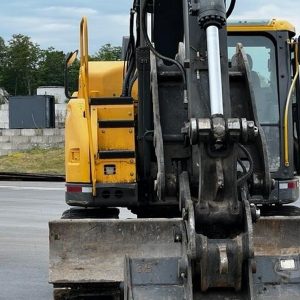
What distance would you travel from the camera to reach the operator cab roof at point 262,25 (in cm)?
869

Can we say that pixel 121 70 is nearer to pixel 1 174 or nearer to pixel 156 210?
pixel 156 210

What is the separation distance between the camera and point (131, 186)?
7.33 m

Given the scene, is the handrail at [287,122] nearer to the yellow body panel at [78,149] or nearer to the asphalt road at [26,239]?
the yellow body panel at [78,149]

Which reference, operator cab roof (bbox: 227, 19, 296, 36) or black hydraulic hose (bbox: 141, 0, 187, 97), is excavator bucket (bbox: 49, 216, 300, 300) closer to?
black hydraulic hose (bbox: 141, 0, 187, 97)

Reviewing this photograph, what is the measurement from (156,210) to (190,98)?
2813 millimetres

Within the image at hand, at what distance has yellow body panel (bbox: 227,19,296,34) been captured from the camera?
8.69m

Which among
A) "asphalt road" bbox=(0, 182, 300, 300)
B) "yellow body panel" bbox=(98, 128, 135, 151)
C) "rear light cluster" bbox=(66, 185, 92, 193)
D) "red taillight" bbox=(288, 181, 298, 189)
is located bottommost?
"asphalt road" bbox=(0, 182, 300, 300)

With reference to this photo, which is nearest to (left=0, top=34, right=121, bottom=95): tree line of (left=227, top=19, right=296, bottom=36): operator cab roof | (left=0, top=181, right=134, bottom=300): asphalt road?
(left=0, top=181, right=134, bottom=300): asphalt road

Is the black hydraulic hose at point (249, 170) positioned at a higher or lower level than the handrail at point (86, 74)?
lower

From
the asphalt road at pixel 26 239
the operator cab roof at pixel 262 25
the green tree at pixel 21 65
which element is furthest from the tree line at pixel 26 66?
the operator cab roof at pixel 262 25

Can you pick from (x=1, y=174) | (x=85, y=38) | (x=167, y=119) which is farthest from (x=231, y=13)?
(x=1, y=174)

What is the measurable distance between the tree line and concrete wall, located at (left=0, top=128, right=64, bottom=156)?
160ft

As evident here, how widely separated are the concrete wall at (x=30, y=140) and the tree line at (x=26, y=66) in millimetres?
48653

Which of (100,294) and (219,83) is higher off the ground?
(219,83)
